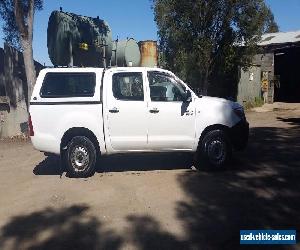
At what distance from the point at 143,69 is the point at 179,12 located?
11764mm

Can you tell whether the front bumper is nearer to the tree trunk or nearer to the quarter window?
the quarter window

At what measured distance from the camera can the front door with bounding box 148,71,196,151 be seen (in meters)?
8.43

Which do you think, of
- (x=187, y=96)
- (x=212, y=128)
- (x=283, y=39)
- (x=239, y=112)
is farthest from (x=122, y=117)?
(x=283, y=39)

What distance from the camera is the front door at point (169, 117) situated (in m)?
8.43

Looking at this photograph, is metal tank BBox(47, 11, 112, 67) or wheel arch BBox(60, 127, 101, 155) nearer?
wheel arch BBox(60, 127, 101, 155)

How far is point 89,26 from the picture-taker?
17531mm

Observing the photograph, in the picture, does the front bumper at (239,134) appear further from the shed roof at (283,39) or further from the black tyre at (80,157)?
the shed roof at (283,39)

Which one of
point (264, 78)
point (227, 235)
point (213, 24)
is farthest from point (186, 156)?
point (264, 78)

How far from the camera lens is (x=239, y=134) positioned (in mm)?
8711

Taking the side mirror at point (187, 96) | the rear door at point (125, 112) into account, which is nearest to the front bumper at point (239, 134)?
the side mirror at point (187, 96)

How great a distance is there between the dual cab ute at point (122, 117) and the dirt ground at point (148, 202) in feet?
1.99

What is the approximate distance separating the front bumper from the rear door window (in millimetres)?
3121

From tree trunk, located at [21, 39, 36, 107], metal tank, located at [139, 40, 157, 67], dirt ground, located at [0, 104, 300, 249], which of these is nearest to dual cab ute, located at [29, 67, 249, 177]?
dirt ground, located at [0, 104, 300, 249]

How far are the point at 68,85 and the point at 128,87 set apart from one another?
4.15ft
